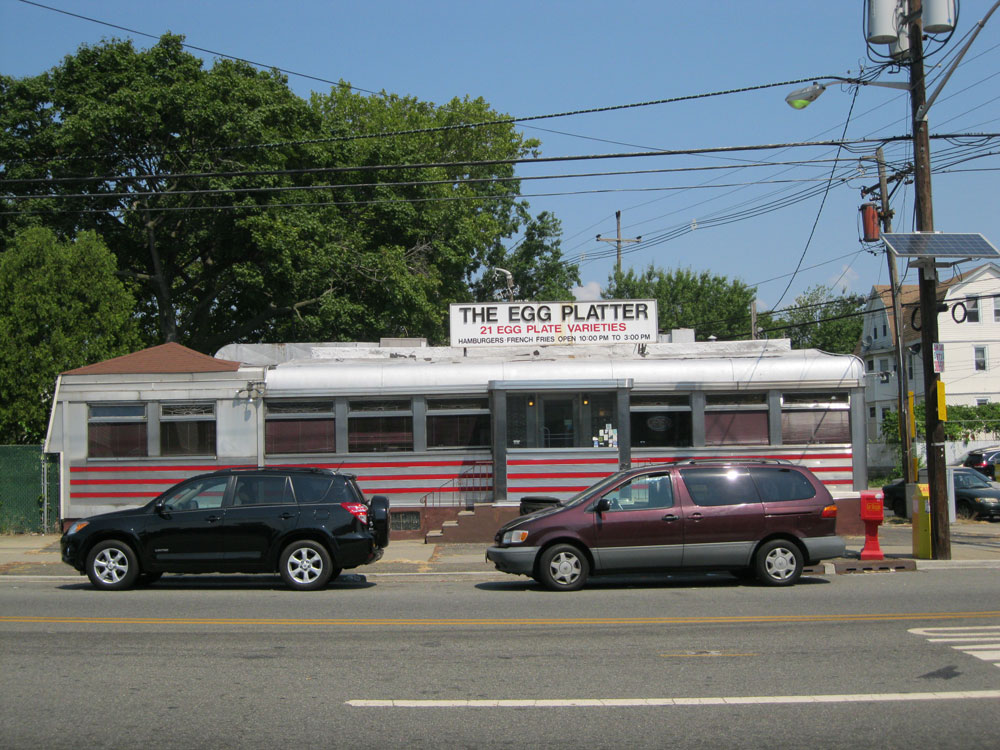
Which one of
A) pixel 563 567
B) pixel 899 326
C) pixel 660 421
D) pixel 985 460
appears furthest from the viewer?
pixel 985 460

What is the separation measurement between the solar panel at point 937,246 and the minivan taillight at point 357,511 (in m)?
9.44

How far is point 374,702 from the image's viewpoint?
7207 mm

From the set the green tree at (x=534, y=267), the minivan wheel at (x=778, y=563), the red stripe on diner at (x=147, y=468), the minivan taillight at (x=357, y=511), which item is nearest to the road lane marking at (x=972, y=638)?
the minivan wheel at (x=778, y=563)

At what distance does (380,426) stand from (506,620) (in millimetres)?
8793

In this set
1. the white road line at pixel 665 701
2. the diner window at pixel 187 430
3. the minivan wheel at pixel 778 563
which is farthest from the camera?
the diner window at pixel 187 430

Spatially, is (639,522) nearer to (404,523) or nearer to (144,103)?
(404,523)

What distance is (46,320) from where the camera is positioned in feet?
72.4

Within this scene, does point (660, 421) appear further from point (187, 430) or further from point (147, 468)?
point (147, 468)

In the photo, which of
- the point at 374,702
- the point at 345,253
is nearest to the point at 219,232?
the point at 345,253

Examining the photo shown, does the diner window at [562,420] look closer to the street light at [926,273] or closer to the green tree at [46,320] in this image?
the street light at [926,273]

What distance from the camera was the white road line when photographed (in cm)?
710

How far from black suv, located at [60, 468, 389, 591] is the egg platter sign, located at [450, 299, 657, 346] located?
24.2 feet

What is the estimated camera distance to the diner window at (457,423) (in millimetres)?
19031

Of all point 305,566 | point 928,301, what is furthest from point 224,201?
point 928,301
